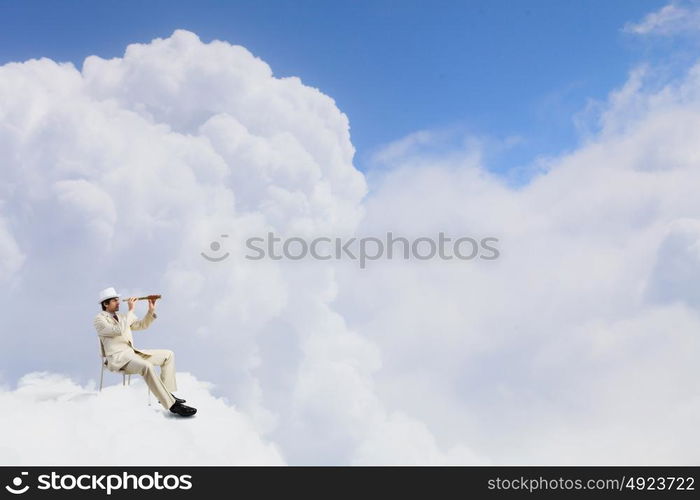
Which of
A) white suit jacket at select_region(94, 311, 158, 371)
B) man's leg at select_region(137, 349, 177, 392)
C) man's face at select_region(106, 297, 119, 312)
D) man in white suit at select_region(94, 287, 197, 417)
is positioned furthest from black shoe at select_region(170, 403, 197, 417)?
A: man's face at select_region(106, 297, 119, 312)

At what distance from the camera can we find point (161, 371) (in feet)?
35.3

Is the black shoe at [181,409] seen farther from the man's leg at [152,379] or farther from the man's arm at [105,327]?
the man's arm at [105,327]

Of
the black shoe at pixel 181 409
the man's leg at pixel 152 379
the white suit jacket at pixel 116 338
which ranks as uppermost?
the white suit jacket at pixel 116 338

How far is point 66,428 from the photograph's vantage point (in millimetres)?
10258

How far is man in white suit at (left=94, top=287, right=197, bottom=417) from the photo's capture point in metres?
10.5

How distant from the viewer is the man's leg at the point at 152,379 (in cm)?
1046

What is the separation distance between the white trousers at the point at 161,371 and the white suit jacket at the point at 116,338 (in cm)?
10

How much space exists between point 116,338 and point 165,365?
91 centimetres

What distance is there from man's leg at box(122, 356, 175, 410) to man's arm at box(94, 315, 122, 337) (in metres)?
0.53

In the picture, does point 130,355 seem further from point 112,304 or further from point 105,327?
point 112,304

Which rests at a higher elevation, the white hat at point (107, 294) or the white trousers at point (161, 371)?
the white hat at point (107, 294)

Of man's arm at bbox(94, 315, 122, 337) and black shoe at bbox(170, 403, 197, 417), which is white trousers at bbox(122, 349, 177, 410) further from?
man's arm at bbox(94, 315, 122, 337)

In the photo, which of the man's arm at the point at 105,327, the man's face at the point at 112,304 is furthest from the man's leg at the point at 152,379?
the man's face at the point at 112,304
